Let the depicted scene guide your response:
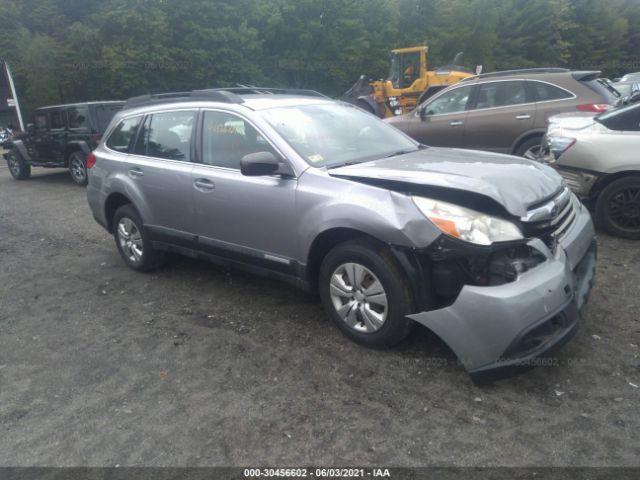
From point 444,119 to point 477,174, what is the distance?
588 centimetres

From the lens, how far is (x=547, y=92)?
796 cm

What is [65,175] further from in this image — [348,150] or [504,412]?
[504,412]

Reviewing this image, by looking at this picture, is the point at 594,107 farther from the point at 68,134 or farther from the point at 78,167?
the point at 68,134

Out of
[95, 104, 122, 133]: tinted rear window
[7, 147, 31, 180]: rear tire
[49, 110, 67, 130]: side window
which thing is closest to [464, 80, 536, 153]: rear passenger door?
[95, 104, 122, 133]: tinted rear window

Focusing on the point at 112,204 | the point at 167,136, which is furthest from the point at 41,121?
the point at 167,136

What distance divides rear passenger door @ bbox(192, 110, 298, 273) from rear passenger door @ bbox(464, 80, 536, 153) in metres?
5.38

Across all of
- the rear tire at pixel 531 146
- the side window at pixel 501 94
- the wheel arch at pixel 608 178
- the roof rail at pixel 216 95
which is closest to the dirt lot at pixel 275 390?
the wheel arch at pixel 608 178

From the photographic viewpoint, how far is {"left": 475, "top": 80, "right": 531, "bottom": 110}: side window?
26.8 ft

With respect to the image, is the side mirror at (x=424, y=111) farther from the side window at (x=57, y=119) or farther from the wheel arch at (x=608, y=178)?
the side window at (x=57, y=119)

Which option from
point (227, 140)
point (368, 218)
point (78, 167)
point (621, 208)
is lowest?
point (78, 167)

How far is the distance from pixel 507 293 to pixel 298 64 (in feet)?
92.8

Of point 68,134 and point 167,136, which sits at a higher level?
point 167,136

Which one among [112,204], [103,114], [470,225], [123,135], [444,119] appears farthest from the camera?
[103,114]

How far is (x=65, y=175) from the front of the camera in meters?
13.9
